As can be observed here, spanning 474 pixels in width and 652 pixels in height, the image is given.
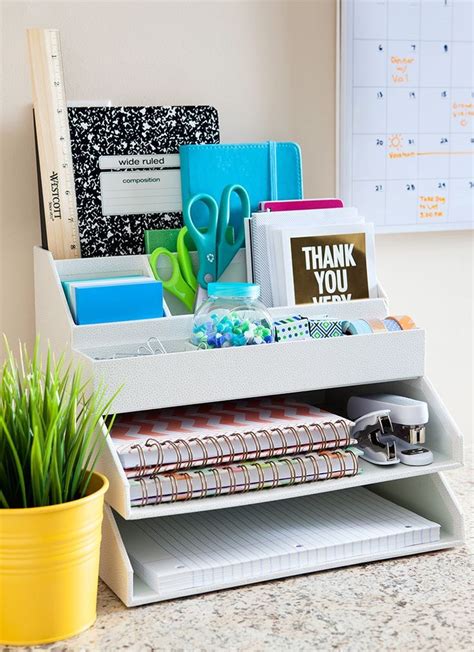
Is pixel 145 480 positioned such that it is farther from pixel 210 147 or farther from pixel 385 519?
pixel 210 147

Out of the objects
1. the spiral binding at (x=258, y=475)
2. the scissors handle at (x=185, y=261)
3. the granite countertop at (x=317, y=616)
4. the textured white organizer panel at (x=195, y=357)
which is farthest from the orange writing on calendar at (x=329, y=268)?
the granite countertop at (x=317, y=616)

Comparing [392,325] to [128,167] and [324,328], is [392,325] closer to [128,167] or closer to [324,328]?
[324,328]

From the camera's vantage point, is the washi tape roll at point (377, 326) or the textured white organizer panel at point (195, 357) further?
the washi tape roll at point (377, 326)

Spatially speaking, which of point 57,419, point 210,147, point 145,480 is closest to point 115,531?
point 145,480

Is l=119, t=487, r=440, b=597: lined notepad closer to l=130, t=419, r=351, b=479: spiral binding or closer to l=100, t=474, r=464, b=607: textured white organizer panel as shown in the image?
l=100, t=474, r=464, b=607: textured white organizer panel

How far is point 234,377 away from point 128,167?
392 mm

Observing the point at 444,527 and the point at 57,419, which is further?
the point at 444,527

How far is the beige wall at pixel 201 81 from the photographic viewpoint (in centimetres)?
144

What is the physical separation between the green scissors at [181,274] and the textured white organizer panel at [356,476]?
0.97 feet

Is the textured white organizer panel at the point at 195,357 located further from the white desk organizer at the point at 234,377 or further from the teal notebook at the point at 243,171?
the teal notebook at the point at 243,171

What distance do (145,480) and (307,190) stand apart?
0.66 m

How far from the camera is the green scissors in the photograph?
1.42 metres

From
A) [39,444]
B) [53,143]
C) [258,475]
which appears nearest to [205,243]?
[53,143]

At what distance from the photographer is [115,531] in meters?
1.17
